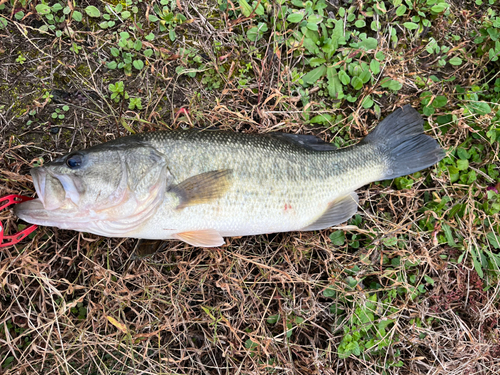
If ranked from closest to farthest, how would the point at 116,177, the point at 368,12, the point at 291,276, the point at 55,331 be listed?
the point at 116,177
the point at 55,331
the point at 291,276
the point at 368,12

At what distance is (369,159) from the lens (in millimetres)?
2801

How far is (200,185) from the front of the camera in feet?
7.65

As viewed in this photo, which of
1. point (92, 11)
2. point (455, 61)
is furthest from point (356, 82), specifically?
point (92, 11)

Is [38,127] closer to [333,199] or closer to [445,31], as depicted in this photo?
[333,199]

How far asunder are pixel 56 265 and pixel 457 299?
353 cm

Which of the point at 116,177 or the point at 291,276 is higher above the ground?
the point at 116,177

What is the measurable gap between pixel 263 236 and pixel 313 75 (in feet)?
5.07

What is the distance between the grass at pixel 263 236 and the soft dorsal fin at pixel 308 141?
232mm

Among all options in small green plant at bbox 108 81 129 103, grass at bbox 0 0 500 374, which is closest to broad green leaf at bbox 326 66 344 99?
grass at bbox 0 0 500 374

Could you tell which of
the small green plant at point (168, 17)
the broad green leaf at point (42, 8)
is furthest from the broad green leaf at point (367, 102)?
the broad green leaf at point (42, 8)

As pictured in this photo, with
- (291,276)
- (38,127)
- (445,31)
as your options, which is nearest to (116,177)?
(38,127)

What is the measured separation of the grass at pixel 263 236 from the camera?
9.16 feet

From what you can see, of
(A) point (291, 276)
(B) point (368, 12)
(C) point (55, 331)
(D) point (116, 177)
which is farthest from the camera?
(B) point (368, 12)

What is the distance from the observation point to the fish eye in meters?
2.28
